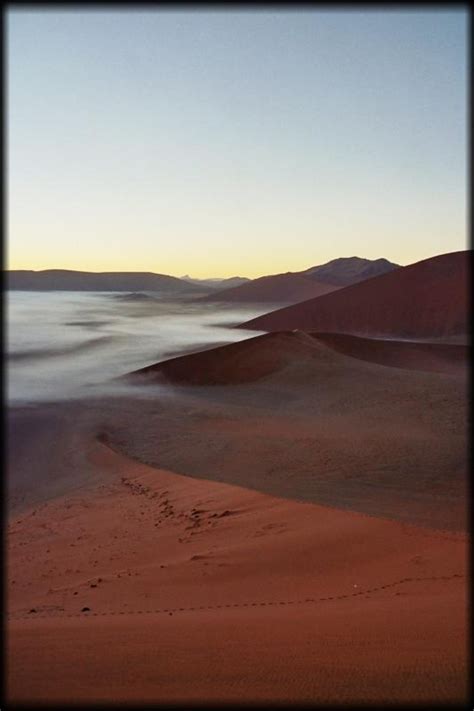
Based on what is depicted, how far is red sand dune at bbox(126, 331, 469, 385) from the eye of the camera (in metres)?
17.7

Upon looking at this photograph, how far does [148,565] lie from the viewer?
5199 millimetres

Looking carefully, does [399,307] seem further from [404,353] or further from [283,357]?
[283,357]

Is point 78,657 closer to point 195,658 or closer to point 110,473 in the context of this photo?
point 195,658

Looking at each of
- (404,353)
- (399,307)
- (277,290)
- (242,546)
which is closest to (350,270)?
(277,290)

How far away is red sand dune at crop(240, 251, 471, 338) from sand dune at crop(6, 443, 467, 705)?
24.4 metres

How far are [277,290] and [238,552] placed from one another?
72.7 meters

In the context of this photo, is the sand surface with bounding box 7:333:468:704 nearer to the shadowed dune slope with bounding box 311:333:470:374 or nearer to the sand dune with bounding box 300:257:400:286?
the shadowed dune slope with bounding box 311:333:470:374

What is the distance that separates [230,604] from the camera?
13.4 feet

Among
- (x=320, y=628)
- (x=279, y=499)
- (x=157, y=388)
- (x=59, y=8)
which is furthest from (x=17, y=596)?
(x=157, y=388)

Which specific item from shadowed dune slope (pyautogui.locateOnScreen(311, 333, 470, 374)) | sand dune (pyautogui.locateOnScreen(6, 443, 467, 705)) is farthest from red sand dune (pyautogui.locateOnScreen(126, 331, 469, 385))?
sand dune (pyautogui.locateOnScreen(6, 443, 467, 705))

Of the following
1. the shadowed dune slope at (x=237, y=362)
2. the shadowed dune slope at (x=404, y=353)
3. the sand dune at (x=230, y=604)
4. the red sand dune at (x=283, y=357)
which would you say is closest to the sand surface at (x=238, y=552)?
the sand dune at (x=230, y=604)

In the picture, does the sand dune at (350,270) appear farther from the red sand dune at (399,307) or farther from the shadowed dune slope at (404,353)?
the shadowed dune slope at (404,353)

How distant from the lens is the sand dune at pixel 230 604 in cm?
271

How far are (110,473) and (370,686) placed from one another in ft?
22.4
